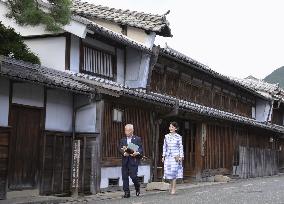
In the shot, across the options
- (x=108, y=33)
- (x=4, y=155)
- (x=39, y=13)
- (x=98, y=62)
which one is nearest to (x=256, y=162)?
(x=98, y=62)

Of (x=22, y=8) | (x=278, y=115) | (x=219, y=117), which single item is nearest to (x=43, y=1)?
(x=22, y=8)

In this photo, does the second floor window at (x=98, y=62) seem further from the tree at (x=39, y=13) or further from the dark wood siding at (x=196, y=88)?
the tree at (x=39, y=13)

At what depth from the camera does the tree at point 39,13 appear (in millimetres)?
10367

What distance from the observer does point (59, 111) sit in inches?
571

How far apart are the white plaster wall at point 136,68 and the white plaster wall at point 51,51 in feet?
12.0

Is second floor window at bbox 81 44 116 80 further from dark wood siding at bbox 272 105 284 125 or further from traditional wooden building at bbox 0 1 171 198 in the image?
dark wood siding at bbox 272 105 284 125

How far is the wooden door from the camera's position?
12.8 meters

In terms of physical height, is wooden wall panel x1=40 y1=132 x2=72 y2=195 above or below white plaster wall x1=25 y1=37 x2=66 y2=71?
below

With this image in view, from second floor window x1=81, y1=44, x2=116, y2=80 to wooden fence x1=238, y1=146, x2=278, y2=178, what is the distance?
38.0 feet

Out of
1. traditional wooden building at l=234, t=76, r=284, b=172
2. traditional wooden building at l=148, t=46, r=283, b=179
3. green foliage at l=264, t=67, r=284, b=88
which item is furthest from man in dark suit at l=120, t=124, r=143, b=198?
green foliage at l=264, t=67, r=284, b=88

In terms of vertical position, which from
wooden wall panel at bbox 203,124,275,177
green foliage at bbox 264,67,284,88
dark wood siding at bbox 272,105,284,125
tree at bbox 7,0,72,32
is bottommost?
wooden wall panel at bbox 203,124,275,177

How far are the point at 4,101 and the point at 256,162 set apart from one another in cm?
1981

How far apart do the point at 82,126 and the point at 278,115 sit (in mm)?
27578

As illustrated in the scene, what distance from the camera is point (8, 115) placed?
12641mm
